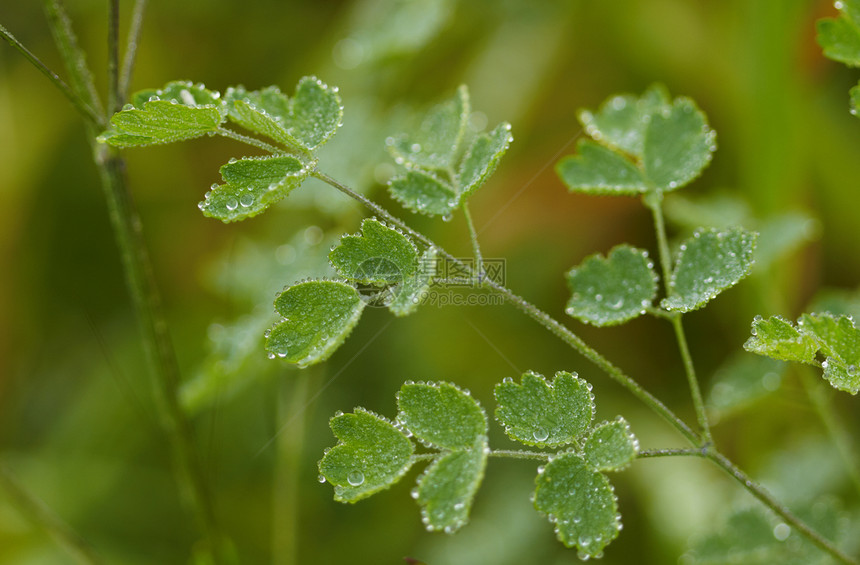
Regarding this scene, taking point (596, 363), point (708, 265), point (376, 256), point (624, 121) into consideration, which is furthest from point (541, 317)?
point (624, 121)

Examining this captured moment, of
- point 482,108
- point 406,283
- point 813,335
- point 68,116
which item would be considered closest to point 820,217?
point 482,108

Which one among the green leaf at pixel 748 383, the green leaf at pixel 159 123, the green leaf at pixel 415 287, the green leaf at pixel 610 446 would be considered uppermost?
the green leaf at pixel 159 123

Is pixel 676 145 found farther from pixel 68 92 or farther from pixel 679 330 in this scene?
pixel 68 92

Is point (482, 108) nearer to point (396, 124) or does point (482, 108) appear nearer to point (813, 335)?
point (396, 124)

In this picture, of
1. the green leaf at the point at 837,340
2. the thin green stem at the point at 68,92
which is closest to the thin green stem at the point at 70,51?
the thin green stem at the point at 68,92

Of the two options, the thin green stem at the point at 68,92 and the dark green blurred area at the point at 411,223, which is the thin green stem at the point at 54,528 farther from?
the thin green stem at the point at 68,92
